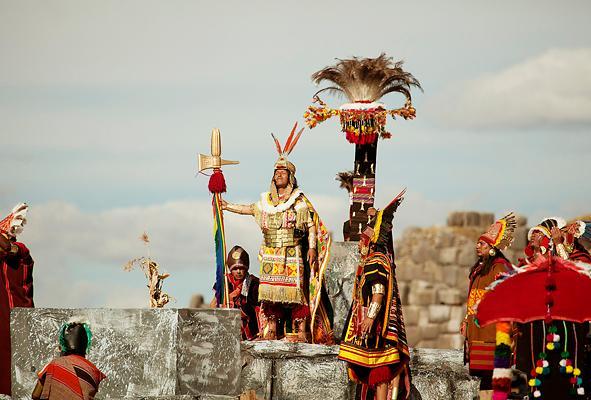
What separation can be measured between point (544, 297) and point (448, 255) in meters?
21.4

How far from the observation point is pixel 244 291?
17125mm

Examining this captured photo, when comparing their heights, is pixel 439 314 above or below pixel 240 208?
below

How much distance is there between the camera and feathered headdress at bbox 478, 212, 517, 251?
1532 centimetres

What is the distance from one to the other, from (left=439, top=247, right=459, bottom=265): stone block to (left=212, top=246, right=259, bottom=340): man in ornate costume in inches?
662

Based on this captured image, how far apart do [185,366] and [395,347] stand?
6.29 ft

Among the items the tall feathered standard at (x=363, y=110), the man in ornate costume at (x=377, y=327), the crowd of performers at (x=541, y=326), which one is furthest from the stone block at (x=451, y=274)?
the crowd of performers at (x=541, y=326)

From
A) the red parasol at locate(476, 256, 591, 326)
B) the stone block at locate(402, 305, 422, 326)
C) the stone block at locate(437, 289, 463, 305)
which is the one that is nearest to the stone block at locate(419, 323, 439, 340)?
the stone block at locate(402, 305, 422, 326)

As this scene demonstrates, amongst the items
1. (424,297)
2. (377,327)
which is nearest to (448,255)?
(424,297)

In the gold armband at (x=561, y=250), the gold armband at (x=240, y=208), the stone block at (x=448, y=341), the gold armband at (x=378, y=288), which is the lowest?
the gold armband at (x=378, y=288)

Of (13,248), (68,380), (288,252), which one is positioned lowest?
(68,380)

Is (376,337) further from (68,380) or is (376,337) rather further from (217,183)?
(68,380)

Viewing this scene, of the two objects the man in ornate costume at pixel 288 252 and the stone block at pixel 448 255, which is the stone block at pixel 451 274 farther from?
the man in ornate costume at pixel 288 252

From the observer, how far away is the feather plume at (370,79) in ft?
56.2

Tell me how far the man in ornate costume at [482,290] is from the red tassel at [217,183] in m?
2.86
